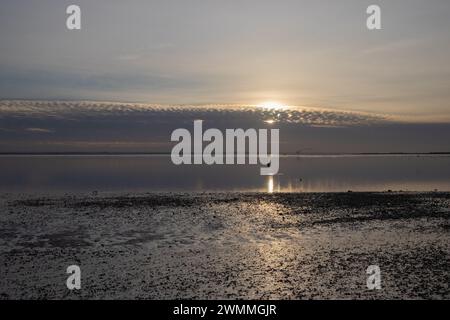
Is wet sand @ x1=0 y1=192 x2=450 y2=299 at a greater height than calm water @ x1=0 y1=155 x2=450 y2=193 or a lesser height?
lesser

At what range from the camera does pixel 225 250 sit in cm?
2370

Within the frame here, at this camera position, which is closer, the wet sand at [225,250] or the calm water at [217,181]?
the wet sand at [225,250]

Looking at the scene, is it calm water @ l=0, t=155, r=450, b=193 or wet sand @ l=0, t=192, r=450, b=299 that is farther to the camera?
calm water @ l=0, t=155, r=450, b=193

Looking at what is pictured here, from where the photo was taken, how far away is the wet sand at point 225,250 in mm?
16688

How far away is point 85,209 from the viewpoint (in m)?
40.2

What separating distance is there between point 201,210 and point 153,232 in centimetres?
1138

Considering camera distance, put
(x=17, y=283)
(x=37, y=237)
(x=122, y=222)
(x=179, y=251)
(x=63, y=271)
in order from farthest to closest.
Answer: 1. (x=122, y=222)
2. (x=37, y=237)
3. (x=179, y=251)
4. (x=63, y=271)
5. (x=17, y=283)

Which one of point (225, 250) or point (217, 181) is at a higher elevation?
point (217, 181)

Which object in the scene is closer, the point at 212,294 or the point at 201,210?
the point at 212,294

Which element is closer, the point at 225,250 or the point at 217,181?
the point at 225,250

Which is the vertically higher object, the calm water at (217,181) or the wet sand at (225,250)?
the calm water at (217,181)

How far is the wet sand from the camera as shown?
54.7ft
